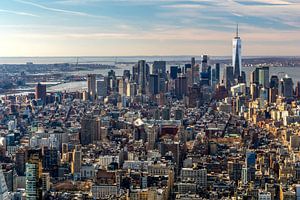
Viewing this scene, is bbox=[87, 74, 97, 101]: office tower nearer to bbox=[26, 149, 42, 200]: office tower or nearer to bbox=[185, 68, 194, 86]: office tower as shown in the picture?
bbox=[185, 68, 194, 86]: office tower

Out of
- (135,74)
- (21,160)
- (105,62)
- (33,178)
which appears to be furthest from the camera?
(135,74)

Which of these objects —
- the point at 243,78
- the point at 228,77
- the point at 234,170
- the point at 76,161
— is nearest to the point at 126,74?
the point at 228,77

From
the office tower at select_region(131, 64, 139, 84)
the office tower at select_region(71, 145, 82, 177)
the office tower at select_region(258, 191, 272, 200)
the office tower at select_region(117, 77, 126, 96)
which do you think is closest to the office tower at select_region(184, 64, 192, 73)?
the office tower at select_region(131, 64, 139, 84)

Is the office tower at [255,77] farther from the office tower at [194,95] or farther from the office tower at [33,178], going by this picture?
the office tower at [33,178]

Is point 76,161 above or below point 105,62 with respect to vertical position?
below

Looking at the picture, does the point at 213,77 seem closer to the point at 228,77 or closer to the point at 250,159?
the point at 228,77

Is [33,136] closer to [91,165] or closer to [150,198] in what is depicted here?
[91,165]
